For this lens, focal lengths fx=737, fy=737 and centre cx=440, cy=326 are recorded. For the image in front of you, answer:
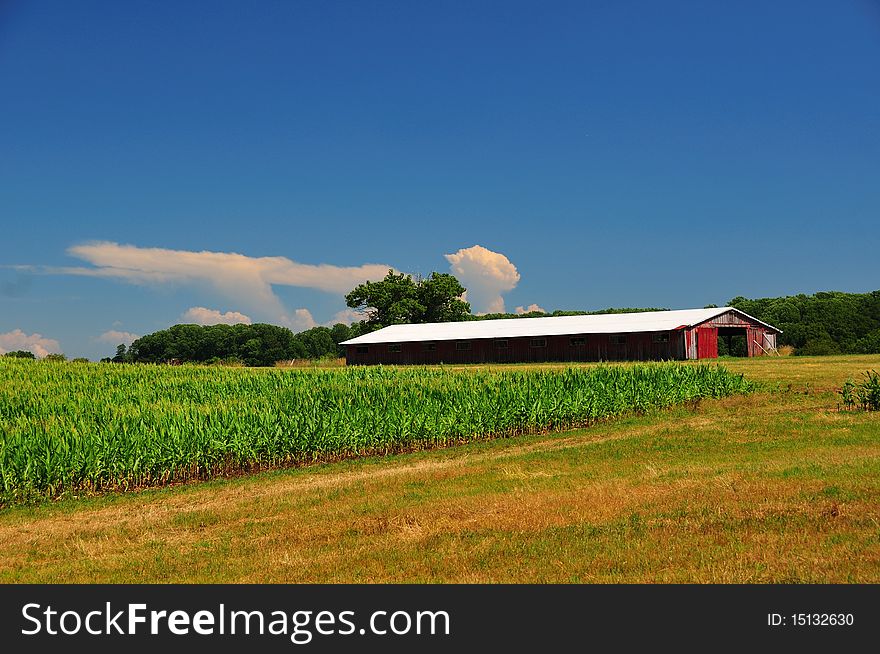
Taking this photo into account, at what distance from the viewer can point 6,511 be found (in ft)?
50.0

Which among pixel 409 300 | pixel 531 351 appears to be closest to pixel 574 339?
pixel 531 351

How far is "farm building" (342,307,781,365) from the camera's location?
2288 inches

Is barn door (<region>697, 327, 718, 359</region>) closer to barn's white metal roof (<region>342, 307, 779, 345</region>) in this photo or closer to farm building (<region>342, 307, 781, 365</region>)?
farm building (<region>342, 307, 781, 365</region>)

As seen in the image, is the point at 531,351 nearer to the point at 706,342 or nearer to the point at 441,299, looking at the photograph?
the point at 706,342

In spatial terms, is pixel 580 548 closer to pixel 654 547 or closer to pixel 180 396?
pixel 654 547

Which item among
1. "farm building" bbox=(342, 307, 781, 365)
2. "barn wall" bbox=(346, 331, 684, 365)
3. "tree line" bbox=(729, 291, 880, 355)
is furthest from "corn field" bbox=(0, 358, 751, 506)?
"tree line" bbox=(729, 291, 880, 355)

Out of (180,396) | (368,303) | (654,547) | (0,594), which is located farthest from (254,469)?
(368,303)

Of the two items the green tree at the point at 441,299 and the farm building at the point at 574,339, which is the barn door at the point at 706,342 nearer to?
the farm building at the point at 574,339

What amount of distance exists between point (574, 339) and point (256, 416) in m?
45.7

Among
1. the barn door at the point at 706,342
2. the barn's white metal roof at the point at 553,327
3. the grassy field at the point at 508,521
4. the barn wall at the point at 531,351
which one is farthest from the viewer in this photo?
the barn's white metal roof at the point at 553,327

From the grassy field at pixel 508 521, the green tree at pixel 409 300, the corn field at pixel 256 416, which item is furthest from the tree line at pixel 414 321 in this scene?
the grassy field at pixel 508 521

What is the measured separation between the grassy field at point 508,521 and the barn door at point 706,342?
38.7 metres

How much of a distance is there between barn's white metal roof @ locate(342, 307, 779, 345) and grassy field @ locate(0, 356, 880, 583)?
3998 cm

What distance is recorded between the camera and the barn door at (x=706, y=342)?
5778cm
